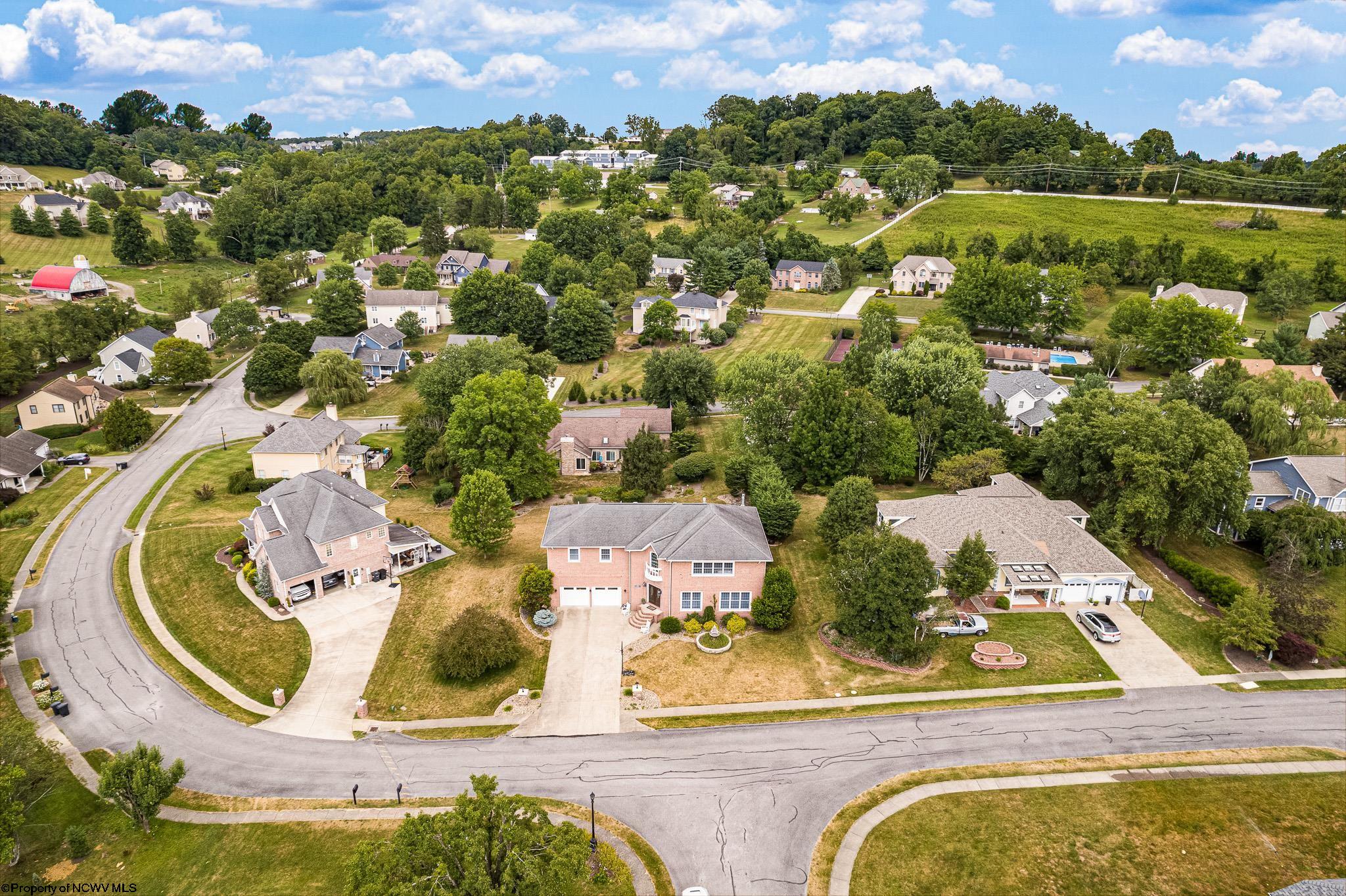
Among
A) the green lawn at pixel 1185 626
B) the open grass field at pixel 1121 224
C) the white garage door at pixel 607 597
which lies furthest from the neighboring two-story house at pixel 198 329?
the green lawn at pixel 1185 626

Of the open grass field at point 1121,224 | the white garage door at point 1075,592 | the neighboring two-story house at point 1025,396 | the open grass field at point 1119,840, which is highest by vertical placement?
the open grass field at point 1121,224

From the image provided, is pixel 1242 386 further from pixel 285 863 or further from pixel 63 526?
pixel 63 526

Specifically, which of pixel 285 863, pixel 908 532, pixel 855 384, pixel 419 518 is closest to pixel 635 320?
pixel 855 384

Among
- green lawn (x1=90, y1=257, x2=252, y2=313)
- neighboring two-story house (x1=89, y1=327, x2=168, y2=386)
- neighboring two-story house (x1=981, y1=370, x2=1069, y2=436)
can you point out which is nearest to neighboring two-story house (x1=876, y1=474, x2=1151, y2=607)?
neighboring two-story house (x1=981, y1=370, x2=1069, y2=436)

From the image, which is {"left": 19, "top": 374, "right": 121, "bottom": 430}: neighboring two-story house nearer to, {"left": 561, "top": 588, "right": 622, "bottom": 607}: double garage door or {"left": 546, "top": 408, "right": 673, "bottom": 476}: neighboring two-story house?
{"left": 546, "top": 408, "right": 673, "bottom": 476}: neighboring two-story house

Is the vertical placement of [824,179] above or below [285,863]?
above

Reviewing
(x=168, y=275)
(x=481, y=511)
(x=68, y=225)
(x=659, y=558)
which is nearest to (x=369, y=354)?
(x=481, y=511)

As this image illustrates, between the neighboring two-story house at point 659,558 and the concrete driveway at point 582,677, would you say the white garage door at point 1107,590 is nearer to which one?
the neighboring two-story house at point 659,558
